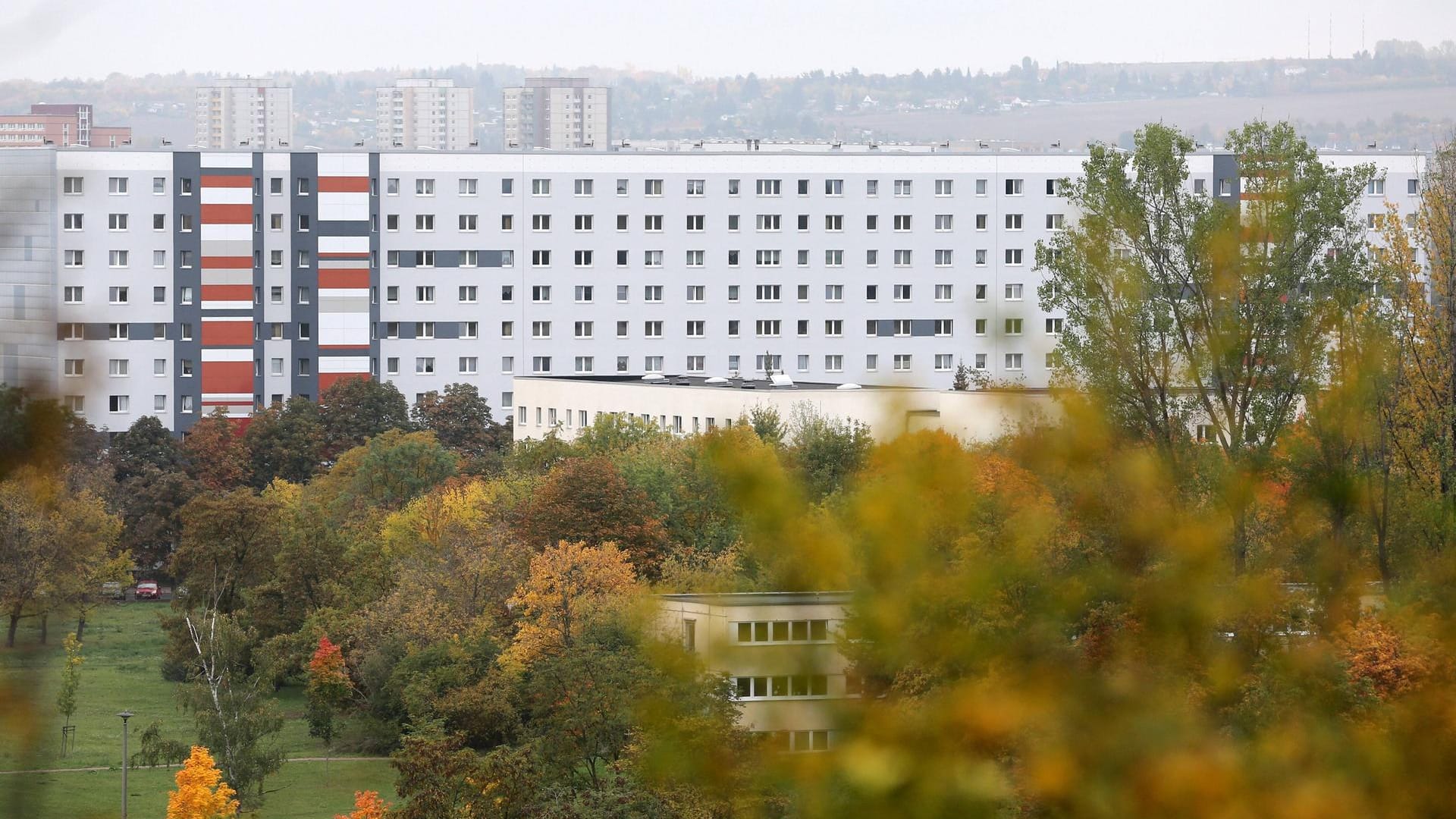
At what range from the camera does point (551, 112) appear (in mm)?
131375

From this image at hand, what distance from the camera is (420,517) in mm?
32562

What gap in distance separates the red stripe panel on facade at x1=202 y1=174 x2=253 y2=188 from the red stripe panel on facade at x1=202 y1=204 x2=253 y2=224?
2.21 ft

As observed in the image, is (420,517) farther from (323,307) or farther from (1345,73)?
(323,307)

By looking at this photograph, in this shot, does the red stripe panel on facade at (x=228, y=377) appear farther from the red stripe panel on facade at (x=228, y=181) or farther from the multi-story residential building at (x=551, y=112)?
the multi-story residential building at (x=551, y=112)

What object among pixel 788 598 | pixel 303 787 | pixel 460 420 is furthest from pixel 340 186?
pixel 788 598

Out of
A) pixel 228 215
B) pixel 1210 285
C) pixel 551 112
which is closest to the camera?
pixel 1210 285

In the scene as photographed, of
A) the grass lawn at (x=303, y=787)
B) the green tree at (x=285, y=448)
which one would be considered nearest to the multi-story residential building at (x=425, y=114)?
the green tree at (x=285, y=448)

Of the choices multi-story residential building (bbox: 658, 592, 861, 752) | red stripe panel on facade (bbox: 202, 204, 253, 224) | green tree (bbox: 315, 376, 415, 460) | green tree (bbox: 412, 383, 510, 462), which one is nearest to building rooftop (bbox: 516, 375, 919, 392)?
green tree (bbox: 412, 383, 510, 462)

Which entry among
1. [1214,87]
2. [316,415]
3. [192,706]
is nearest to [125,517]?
[316,415]

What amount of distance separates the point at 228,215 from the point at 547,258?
37.3 feet

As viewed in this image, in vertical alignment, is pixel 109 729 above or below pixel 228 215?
below

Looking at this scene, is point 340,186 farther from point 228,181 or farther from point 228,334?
point 228,334

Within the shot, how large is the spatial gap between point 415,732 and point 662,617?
58.1 ft

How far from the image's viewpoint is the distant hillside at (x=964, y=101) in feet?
89.5
